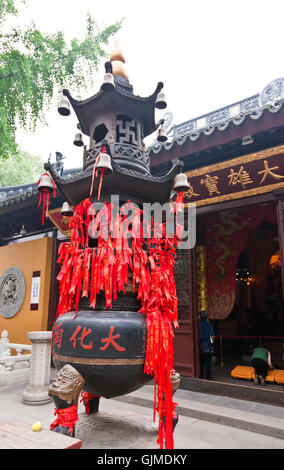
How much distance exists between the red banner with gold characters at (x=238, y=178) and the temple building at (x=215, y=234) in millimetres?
16

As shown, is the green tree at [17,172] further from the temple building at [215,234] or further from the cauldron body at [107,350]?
A: the cauldron body at [107,350]

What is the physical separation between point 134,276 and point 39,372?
3855mm

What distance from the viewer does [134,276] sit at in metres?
3.02

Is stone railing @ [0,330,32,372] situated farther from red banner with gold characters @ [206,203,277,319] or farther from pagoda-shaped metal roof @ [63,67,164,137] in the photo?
pagoda-shaped metal roof @ [63,67,164,137]

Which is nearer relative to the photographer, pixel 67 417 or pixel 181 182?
pixel 67 417

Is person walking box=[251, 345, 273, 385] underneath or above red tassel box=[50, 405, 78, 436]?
underneath

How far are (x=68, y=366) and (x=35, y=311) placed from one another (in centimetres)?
601

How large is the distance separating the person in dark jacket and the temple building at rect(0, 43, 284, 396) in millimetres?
292

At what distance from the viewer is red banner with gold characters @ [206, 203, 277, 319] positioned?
22.9ft

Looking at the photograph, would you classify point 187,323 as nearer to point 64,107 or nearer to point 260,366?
point 260,366

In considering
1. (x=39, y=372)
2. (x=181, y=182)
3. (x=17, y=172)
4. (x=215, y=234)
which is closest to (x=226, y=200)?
(x=215, y=234)

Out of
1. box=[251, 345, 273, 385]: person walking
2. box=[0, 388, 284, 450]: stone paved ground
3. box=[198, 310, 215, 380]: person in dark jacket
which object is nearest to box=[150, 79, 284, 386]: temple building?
box=[198, 310, 215, 380]: person in dark jacket

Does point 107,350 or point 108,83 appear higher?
point 108,83
